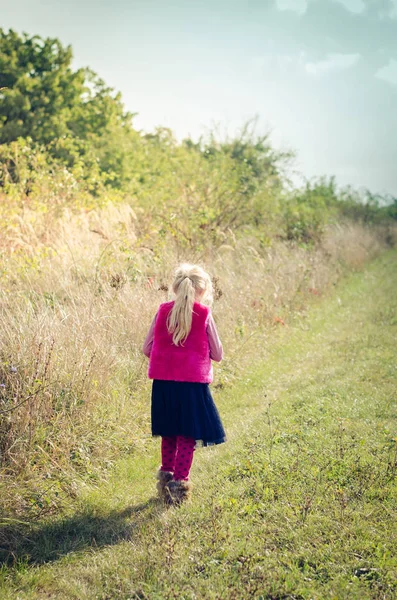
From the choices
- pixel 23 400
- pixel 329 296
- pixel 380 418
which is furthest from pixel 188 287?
pixel 329 296

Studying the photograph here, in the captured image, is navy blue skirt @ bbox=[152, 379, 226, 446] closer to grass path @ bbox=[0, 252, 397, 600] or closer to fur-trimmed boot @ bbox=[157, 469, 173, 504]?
fur-trimmed boot @ bbox=[157, 469, 173, 504]

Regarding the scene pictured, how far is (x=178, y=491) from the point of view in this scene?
4512mm

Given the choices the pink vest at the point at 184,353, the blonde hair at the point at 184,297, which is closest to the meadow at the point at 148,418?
the pink vest at the point at 184,353

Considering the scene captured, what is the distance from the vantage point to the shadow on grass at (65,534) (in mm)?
3941

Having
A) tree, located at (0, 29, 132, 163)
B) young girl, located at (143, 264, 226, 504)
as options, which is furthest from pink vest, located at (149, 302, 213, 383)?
tree, located at (0, 29, 132, 163)

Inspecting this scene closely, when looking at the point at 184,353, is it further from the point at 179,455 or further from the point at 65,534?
the point at 65,534

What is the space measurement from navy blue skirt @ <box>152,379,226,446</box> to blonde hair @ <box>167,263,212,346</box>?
14.3 inches

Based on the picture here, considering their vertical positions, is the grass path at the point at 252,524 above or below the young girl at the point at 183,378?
below

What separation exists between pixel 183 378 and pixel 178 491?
33.2 inches

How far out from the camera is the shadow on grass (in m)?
3.94

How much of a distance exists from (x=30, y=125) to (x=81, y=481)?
2255cm

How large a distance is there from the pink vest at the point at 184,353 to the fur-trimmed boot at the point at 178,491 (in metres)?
0.78

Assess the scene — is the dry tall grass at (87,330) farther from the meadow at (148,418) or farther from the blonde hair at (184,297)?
the blonde hair at (184,297)

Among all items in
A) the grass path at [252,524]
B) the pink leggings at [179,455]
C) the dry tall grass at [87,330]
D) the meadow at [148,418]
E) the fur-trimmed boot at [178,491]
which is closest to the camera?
the grass path at [252,524]
